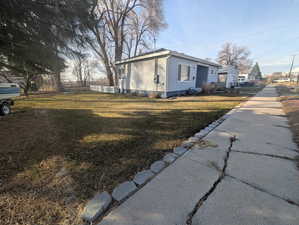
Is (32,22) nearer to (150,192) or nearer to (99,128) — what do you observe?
(99,128)

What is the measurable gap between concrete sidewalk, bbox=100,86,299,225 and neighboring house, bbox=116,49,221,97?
7.83 meters

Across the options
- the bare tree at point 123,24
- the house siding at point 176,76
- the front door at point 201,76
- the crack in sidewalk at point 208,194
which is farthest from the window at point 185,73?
the crack in sidewalk at point 208,194

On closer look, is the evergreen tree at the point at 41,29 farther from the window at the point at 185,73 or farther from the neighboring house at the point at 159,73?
the window at the point at 185,73

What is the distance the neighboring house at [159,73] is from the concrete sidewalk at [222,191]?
25.7 ft

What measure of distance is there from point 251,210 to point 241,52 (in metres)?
48.7

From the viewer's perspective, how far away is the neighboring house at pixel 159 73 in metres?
9.68

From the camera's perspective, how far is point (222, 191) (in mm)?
1573

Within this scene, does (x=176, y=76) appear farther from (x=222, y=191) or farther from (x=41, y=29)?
(x=222, y=191)

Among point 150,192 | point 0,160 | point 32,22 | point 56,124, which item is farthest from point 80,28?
point 150,192

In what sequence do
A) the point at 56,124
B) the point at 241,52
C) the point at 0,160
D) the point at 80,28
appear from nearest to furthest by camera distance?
the point at 0,160, the point at 80,28, the point at 56,124, the point at 241,52

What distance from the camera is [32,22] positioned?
274 cm

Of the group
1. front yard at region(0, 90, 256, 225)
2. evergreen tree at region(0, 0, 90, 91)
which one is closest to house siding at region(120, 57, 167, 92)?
front yard at region(0, 90, 256, 225)

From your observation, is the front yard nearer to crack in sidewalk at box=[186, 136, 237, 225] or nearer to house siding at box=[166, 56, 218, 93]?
crack in sidewalk at box=[186, 136, 237, 225]

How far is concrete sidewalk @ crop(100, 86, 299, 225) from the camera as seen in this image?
1.25 m
